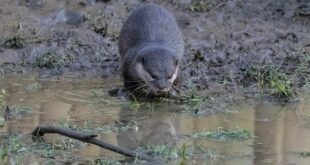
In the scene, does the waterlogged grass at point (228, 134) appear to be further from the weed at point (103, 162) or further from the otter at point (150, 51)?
the otter at point (150, 51)

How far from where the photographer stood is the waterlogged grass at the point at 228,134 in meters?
5.53

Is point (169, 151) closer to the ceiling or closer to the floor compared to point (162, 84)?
closer to the floor

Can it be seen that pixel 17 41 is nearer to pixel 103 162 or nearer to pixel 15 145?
pixel 15 145

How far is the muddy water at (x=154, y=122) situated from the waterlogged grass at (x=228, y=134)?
0.06 meters

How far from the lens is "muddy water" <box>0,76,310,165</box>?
16.7ft

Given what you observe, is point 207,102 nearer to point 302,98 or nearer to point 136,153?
point 302,98

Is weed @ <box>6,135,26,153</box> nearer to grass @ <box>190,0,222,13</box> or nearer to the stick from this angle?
the stick

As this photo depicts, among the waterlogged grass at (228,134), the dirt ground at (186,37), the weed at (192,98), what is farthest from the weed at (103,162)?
the dirt ground at (186,37)

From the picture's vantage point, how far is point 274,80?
7.35 metres

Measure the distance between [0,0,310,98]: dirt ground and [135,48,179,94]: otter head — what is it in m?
0.43

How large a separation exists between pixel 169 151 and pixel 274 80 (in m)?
2.53

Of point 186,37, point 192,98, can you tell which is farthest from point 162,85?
point 186,37

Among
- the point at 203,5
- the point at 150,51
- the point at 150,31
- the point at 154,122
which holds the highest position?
the point at 203,5

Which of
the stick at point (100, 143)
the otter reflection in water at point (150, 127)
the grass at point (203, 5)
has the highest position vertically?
the grass at point (203, 5)
